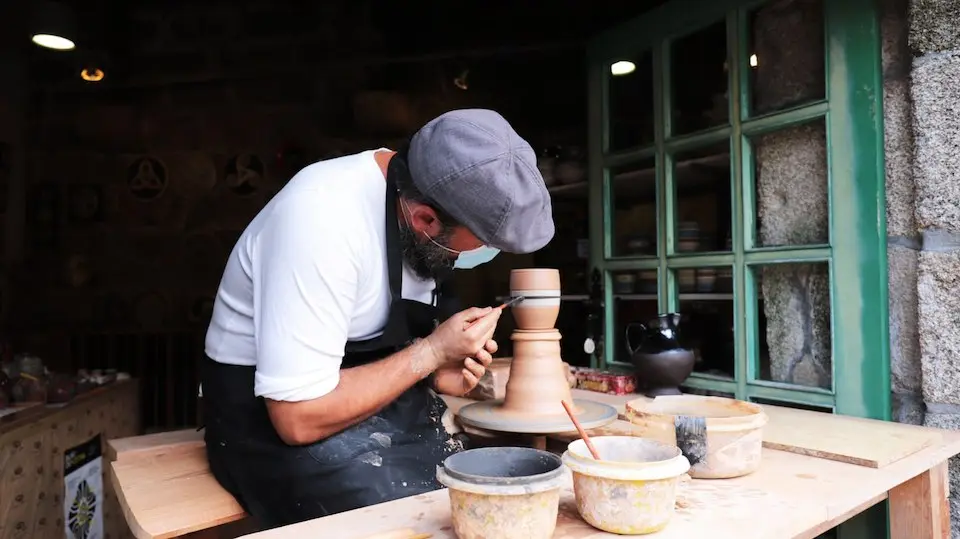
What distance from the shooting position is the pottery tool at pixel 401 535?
3.52ft

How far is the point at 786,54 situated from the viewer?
2.35 m

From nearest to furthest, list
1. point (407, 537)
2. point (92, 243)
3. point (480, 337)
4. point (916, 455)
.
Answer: point (407, 537) < point (916, 455) < point (480, 337) < point (92, 243)

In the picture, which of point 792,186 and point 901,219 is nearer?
point 901,219

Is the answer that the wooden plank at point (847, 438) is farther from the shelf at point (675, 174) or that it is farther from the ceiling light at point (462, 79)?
the ceiling light at point (462, 79)

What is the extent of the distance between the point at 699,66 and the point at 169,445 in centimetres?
241

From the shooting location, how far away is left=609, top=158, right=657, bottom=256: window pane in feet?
9.21

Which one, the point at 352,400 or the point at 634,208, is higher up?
the point at 634,208

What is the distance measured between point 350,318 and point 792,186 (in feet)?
5.37

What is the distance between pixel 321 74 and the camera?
5926 millimetres

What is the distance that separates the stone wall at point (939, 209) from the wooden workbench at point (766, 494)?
0.61ft

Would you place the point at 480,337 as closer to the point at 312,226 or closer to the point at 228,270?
the point at 312,226

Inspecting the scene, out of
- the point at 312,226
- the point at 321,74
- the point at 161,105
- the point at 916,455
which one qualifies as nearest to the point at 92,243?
the point at 161,105

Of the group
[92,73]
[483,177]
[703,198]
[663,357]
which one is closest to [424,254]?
[483,177]

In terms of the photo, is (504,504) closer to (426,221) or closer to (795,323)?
(426,221)
